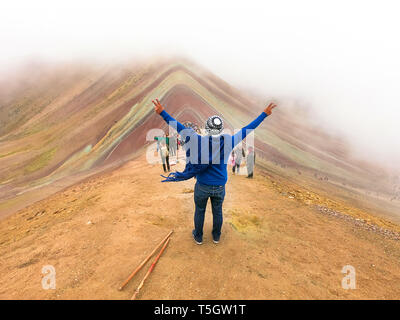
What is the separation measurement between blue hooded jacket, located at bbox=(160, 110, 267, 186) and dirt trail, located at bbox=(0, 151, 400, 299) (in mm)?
1181

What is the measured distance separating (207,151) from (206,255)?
1.51m

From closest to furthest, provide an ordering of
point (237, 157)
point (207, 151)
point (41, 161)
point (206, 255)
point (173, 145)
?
1. point (207, 151)
2. point (206, 255)
3. point (237, 157)
4. point (173, 145)
5. point (41, 161)

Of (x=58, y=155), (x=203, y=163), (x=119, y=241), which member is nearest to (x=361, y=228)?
(x=203, y=163)

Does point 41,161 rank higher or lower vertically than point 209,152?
lower

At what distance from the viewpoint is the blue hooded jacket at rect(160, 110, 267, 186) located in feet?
9.00

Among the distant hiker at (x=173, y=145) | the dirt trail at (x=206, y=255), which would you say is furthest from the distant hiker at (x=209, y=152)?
the distant hiker at (x=173, y=145)

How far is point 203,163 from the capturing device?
2.80 m

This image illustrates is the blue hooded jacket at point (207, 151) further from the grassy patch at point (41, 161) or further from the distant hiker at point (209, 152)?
the grassy patch at point (41, 161)

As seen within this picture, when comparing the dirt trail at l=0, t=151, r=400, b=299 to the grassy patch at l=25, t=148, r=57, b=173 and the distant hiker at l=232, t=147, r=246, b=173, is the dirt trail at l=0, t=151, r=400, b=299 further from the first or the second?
the grassy patch at l=25, t=148, r=57, b=173

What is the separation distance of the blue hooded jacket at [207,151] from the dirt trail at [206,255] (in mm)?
1181

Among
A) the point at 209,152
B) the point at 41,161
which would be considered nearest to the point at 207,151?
the point at 209,152

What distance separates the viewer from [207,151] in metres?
2.77

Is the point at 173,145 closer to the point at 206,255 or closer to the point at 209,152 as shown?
the point at 206,255
